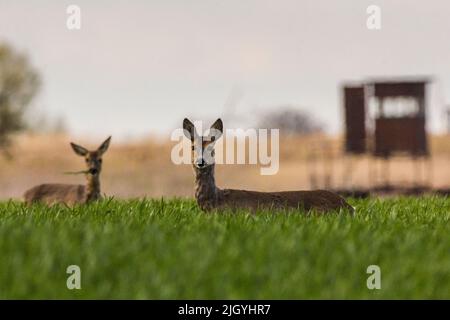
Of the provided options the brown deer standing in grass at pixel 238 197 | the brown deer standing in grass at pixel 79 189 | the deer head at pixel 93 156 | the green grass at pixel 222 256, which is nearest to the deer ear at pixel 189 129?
the brown deer standing in grass at pixel 238 197

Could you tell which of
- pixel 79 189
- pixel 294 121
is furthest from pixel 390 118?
pixel 294 121

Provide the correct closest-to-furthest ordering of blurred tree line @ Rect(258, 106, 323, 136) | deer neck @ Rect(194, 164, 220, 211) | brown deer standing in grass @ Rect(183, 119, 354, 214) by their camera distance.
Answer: brown deer standing in grass @ Rect(183, 119, 354, 214), deer neck @ Rect(194, 164, 220, 211), blurred tree line @ Rect(258, 106, 323, 136)

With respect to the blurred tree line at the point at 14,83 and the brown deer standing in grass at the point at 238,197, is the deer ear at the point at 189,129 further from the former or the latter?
the blurred tree line at the point at 14,83

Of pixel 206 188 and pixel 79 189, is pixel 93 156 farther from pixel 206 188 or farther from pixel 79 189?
pixel 206 188

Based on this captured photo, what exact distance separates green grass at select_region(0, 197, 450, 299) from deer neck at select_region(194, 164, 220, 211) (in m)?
0.61

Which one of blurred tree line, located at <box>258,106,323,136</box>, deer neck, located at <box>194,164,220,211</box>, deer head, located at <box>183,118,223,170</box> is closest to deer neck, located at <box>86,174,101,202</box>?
deer neck, located at <box>194,164,220,211</box>

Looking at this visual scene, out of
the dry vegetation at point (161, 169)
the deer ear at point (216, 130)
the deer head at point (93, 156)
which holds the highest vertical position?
the deer ear at point (216, 130)

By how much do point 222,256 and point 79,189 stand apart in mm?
8096

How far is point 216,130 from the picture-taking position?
1151 cm

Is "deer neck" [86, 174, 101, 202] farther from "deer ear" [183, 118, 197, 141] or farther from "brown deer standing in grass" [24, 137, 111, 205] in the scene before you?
"deer ear" [183, 118, 197, 141]

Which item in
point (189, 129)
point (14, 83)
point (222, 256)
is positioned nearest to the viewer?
point (222, 256)

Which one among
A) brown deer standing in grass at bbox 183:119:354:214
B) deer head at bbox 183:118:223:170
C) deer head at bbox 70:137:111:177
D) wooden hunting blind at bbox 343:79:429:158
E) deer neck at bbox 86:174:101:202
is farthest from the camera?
wooden hunting blind at bbox 343:79:429:158

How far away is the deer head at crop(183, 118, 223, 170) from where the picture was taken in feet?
36.7

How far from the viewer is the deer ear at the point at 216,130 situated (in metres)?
11.4
